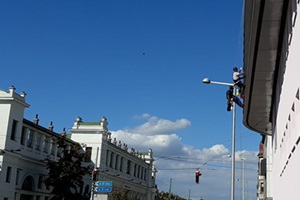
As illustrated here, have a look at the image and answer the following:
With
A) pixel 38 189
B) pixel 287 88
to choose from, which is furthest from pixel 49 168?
pixel 287 88

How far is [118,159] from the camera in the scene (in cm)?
7512

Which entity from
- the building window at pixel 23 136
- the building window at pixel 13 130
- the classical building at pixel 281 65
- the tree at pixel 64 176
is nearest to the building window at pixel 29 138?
the building window at pixel 23 136

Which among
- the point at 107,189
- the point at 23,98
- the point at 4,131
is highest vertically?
the point at 23,98

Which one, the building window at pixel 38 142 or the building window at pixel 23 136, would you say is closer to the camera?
the building window at pixel 23 136

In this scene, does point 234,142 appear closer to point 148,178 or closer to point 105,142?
point 105,142

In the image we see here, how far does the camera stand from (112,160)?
7212cm

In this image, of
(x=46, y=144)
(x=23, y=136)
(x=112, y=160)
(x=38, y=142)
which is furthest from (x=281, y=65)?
(x=112, y=160)

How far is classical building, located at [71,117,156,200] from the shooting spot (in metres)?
66.6

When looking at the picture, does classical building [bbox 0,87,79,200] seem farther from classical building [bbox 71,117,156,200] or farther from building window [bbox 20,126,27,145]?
classical building [bbox 71,117,156,200]

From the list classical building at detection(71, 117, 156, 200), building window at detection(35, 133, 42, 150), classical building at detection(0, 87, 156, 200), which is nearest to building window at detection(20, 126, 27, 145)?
classical building at detection(0, 87, 156, 200)

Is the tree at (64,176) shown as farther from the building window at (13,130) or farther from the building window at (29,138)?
the building window at (13,130)

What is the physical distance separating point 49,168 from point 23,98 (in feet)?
25.3

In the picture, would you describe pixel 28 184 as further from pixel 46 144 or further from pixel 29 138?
pixel 46 144

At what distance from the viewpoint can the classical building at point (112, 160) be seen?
66.6 m
